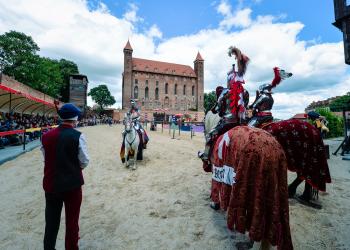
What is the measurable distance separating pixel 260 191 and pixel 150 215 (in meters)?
2.31

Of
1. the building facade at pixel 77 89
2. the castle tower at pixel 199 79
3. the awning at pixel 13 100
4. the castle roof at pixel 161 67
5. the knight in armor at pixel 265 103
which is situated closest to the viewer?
the knight in armor at pixel 265 103

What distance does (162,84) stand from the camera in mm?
76688

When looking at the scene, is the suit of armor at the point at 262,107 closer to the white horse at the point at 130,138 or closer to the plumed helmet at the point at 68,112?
the plumed helmet at the point at 68,112

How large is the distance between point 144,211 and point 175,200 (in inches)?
30.3

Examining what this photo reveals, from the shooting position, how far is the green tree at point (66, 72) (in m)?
56.8

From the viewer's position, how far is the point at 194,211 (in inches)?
155

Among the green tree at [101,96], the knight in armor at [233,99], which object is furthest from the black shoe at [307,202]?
the green tree at [101,96]

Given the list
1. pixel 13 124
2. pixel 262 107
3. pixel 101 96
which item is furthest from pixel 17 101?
pixel 101 96

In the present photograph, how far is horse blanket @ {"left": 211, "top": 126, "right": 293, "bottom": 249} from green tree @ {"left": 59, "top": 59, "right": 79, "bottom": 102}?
62026mm

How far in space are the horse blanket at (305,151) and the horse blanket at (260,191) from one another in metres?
2.07

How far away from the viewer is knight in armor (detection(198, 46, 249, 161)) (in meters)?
3.47

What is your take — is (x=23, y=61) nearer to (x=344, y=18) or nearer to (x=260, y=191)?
(x=344, y=18)

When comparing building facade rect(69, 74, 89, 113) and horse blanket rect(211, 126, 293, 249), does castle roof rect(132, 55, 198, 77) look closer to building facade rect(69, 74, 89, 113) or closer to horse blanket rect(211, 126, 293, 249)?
building facade rect(69, 74, 89, 113)

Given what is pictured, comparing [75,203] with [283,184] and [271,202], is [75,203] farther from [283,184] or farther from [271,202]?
[283,184]
